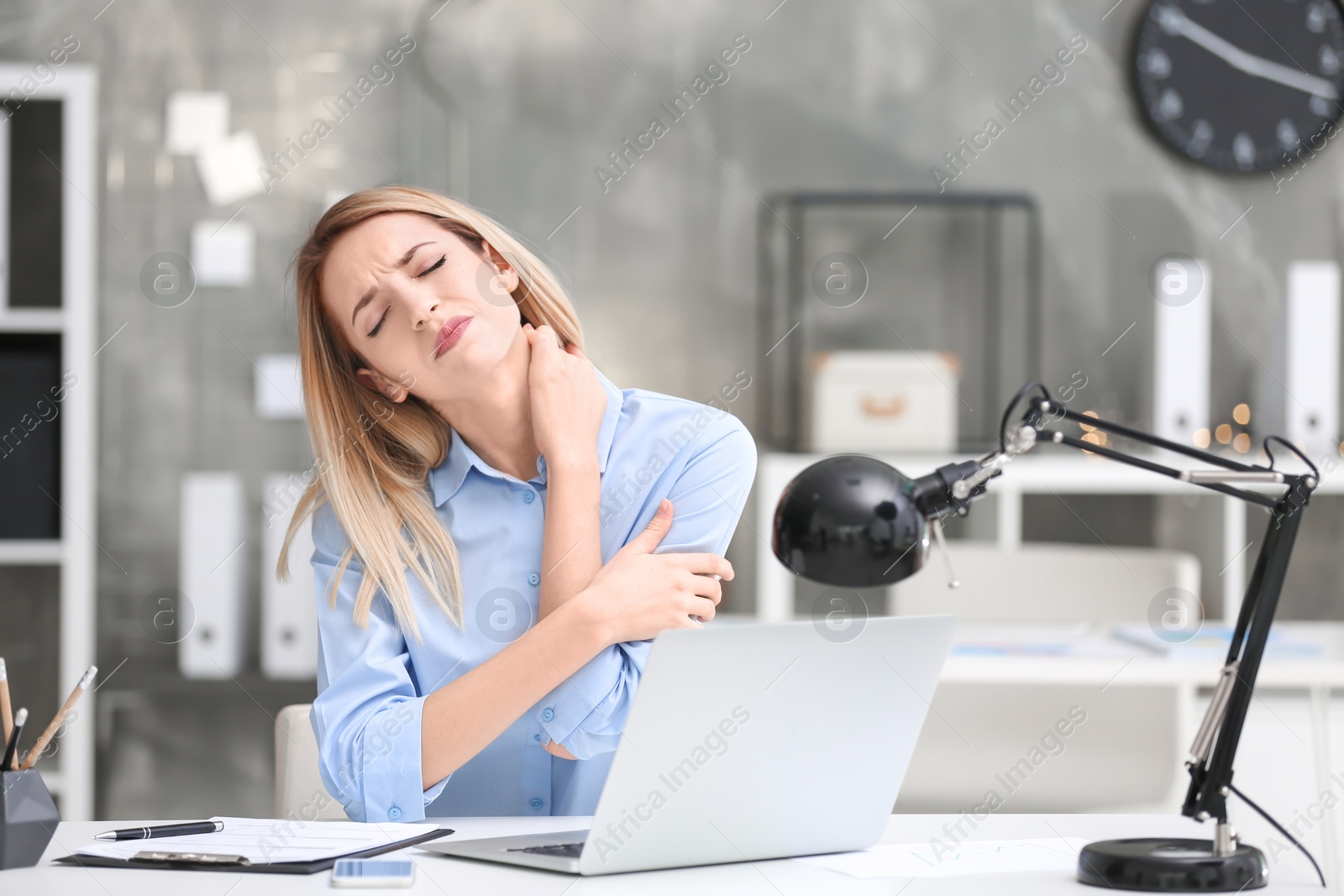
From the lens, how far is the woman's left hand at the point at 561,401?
1.22 metres

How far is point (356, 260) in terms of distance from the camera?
1.24 metres

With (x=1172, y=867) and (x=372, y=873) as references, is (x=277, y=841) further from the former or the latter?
(x=1172, y=867)

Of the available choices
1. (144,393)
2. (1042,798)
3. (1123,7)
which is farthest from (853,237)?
(144,393)

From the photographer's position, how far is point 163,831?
0.94 meters

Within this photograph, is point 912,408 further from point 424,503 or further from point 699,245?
point 424,503

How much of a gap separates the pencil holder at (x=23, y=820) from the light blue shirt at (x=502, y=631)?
249 millimetres

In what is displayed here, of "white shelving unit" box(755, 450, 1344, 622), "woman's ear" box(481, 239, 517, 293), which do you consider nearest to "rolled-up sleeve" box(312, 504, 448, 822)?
"woman's ear" box(481, 239, 517, 293)

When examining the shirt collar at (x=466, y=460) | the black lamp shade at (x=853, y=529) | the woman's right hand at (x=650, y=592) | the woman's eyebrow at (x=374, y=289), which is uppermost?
the woman's eyebrow at (x=374, y=289)

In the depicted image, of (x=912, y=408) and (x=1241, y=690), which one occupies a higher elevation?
(x=912, y=408)

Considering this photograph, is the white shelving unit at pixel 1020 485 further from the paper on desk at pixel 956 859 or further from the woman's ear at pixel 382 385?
the paper on desk at pixel 956 859

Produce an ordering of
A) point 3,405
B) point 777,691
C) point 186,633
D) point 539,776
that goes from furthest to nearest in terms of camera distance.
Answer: point 186,633 < point 3,405 < point 539,776 < point 777,691

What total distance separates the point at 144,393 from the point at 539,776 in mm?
1844

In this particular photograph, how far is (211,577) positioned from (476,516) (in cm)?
147

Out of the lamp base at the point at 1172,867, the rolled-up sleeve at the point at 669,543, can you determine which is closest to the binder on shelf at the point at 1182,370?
the rolled-up sleeve at the point at 669,543
